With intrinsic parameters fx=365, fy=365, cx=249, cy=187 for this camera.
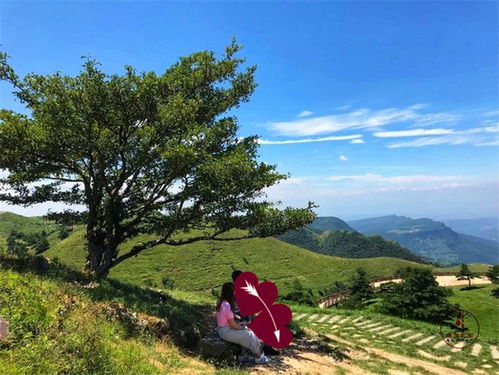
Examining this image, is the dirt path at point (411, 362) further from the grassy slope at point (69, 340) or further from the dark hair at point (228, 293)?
the grassy slope at point (69, 340)

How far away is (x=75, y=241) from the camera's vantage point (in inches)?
4471

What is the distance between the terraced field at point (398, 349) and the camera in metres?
16.4

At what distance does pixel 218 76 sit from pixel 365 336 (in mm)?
17892

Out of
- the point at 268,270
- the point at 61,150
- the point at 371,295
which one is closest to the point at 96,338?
the point at 61,150

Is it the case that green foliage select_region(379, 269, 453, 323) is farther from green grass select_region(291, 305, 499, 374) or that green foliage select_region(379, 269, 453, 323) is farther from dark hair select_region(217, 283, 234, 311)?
dark hair select_region(217, 283, 234, 311)

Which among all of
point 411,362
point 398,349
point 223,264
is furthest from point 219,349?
point 223,264

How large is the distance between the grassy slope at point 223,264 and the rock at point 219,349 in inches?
3345

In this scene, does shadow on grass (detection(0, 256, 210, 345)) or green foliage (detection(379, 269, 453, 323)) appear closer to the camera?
shadow on grass (detection(0, 256, 210, 345))

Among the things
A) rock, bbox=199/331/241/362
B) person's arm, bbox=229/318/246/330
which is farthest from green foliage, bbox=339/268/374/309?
person's arm, bbox=229/318/246/330

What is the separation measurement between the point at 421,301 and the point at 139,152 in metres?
41.7

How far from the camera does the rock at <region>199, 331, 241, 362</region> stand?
416 inches

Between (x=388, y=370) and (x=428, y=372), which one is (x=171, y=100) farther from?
(x=428, y=372)

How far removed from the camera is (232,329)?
10562mm

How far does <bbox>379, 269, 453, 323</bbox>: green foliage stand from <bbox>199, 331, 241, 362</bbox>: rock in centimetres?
3931
